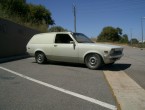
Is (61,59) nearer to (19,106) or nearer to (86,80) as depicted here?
(86,80)

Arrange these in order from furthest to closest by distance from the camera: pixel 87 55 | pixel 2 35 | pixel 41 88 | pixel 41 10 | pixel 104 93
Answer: pixel 41 10 → pixel 2 35 → pixel 87 55 → pixel 41 88 → pixel 104 93

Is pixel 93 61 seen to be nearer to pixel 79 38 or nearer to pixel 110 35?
pixel 79 38

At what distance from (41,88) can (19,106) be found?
1825 millimetres

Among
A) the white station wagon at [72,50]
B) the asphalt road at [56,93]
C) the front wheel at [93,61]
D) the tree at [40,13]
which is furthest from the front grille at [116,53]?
the tree at [40,13]

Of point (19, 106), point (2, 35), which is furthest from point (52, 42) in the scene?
point (19, 106)

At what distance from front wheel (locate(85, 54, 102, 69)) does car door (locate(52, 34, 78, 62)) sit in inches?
27.7

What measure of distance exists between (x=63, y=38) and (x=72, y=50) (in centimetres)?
109

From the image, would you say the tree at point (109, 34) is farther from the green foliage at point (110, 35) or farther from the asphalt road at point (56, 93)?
the asphalt road at point (56, 93)

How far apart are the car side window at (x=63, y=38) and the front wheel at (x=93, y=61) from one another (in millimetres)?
1541

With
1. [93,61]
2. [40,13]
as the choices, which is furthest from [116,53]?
[40,13]

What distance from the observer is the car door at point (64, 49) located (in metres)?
12.2

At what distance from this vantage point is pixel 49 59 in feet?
44.4

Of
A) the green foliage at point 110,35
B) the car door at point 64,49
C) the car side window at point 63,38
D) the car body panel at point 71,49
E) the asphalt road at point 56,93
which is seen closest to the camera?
the asphalt road at point 56,93

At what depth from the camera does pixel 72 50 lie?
40.2 ft
